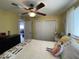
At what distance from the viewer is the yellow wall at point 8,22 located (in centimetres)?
480

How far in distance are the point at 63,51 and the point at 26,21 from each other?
5358mm

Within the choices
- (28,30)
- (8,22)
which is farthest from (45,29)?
Answer: (8,22)

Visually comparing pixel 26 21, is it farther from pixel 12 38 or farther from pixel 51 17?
pixel 12 38

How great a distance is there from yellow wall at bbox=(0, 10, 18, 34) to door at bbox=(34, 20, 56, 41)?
1.59 meters

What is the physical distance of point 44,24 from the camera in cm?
693

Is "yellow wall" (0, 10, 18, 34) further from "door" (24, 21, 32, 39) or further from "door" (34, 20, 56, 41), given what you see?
"door" (34, 20, 56, 41)

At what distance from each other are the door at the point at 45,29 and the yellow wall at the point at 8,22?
5.22 feet

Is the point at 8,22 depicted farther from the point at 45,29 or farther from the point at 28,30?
the point at 45,29

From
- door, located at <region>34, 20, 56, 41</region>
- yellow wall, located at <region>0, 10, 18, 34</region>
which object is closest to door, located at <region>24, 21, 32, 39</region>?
door, located at <region>34, 20, 56, 41</region>

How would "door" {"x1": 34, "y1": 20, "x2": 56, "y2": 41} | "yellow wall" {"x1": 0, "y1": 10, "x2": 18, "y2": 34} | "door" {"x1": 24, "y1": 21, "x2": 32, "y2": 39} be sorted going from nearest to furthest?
"yellow wall" {"x1": 0, "y1": 10, "x2": 18, "y2": 34} < "door" {"x1": 34, "y1": 20, "x2": 56, "y2": 41} < "door" {"x1": 24, "y1": 21, "x2": 32, "y2": 39}

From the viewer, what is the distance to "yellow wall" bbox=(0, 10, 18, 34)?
4.80 meters

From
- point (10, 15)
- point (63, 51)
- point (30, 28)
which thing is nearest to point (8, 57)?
point (63, 51)

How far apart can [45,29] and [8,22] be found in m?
2.71

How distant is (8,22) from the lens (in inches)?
209
